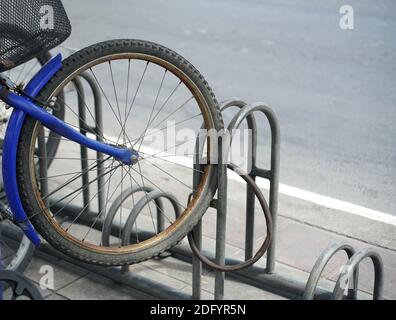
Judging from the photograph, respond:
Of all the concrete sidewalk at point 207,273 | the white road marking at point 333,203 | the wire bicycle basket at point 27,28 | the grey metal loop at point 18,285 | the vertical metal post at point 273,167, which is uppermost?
the wire bicycle basket at point 27,28

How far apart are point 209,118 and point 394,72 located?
5223 mm

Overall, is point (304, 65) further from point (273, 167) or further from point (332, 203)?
point (273, 167)

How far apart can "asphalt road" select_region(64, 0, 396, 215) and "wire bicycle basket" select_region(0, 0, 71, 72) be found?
10.1 feet

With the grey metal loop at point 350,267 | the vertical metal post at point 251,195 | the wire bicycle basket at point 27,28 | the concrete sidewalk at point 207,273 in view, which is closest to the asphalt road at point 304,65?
the concrete sidewalk at point 207,273

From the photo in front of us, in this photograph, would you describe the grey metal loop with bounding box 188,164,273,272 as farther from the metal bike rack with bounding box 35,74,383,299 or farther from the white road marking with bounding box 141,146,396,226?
the white road marking with bounding box 141,146,396,226

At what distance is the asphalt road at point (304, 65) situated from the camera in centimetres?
615

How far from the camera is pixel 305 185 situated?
5.82 m

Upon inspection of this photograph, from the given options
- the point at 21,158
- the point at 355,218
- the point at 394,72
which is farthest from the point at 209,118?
the point at 394,72

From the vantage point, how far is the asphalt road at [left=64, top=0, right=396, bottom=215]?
20.2 feet

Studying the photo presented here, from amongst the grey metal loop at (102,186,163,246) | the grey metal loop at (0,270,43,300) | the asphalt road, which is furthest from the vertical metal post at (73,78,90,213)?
the asphalt road

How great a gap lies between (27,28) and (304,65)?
5.73m

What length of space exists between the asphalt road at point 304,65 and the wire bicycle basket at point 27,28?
308 cm

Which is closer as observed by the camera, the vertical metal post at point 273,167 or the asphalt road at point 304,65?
the vertical metal post at point 273,167

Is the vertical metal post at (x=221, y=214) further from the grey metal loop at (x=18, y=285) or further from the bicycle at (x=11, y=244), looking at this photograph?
the bicycle at (x=11, y=244)
